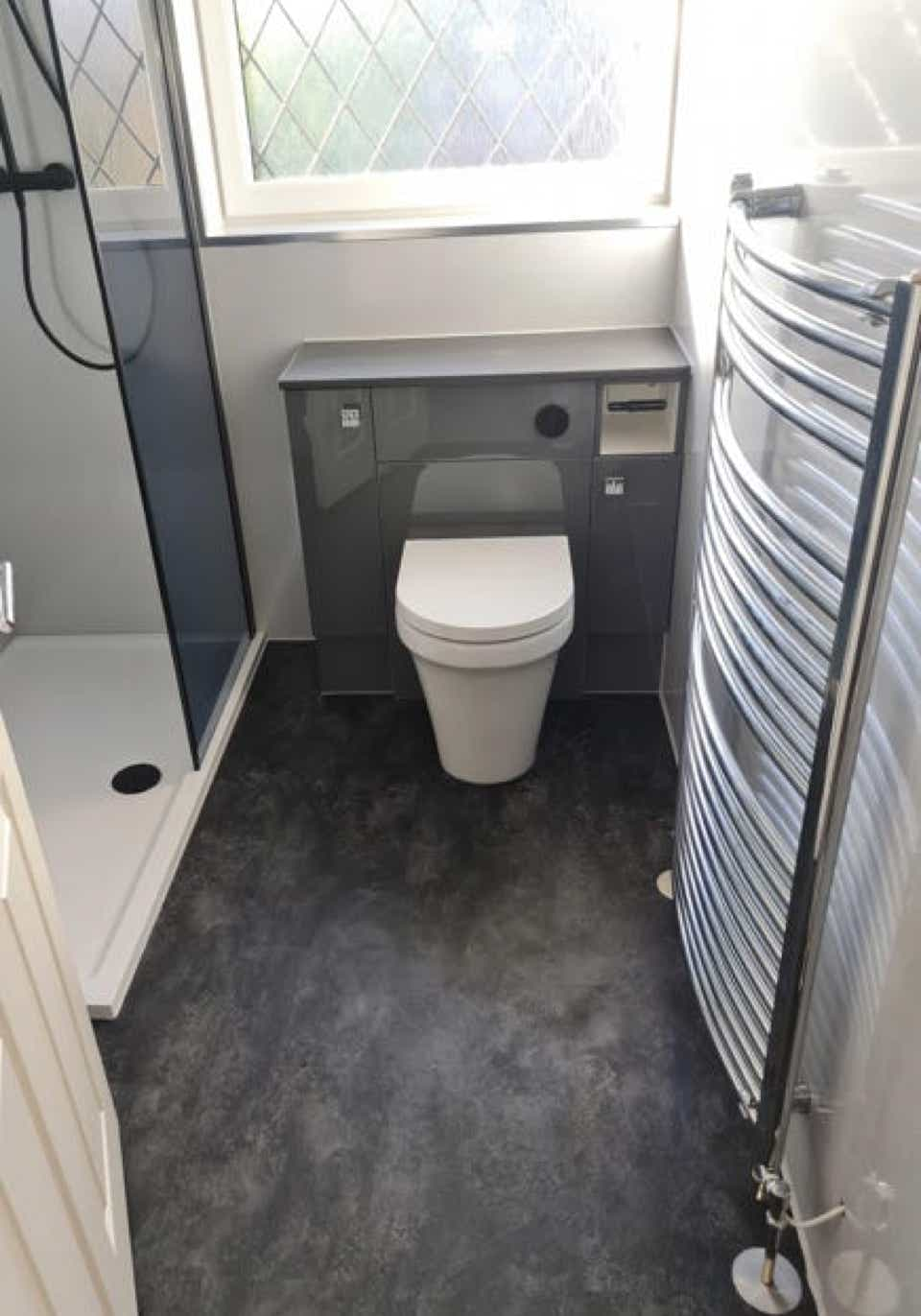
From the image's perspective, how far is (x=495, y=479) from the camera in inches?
96.9

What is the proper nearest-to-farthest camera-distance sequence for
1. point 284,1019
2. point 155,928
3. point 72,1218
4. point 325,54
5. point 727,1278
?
point 72,1218 < point 727,1278 < point 284,1019 < point 155,928 < point 325,54

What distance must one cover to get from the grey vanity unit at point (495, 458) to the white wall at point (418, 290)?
54 mm

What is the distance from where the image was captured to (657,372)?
2.28 metres

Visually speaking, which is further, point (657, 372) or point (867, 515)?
point (657, 372)

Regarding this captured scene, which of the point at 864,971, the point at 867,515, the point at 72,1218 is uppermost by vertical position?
the point at 867,515

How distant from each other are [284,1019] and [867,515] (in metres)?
1.37

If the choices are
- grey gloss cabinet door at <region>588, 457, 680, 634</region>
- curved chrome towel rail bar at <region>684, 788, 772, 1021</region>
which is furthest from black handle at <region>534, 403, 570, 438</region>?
curved chrome towel rail bar at <region>684, 788, 772, 1021</region>

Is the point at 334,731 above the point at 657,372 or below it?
below

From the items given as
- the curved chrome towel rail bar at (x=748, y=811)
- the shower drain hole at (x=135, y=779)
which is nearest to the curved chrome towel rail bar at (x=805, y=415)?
the curved chrome towel rail bar at (x=748, y=811)

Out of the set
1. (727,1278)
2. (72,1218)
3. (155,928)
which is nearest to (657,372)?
(155,928)

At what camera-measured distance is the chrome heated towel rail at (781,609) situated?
0.99 metres

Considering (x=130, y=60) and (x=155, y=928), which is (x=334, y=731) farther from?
(x=130, y=60)

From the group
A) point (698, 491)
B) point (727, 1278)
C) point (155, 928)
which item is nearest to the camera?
point (727, 1278)

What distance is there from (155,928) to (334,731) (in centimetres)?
74
